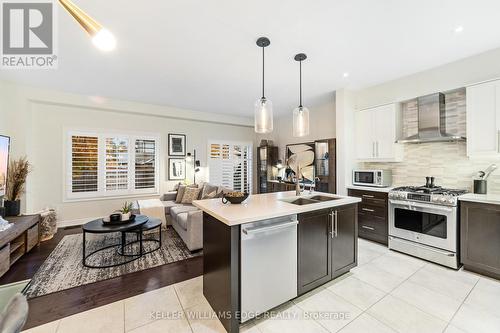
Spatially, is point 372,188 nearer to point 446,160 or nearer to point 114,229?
point 446,160

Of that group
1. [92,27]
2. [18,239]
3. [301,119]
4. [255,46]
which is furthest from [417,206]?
[18,239]

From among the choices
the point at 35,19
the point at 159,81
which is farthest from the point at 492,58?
the point at 35,19

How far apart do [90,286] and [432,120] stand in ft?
16.8

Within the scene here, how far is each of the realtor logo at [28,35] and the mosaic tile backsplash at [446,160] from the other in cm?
516

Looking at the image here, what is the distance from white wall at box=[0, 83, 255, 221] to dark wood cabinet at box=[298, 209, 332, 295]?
4433 millimetres

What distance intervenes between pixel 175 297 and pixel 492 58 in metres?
4.94

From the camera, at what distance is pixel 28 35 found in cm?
233

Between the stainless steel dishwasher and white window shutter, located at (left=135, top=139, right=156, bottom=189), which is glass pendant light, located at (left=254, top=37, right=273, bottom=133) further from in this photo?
white window shutter, located at (left=135, top=139, right=156, bottom=189)

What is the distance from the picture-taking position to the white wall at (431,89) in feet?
9.21

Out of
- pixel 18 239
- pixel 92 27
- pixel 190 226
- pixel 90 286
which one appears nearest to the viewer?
pixel 92 27

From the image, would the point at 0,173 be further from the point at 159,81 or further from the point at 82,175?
the point at 159,81

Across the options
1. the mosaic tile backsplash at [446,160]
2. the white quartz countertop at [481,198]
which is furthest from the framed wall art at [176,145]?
the white quartz countertop at [481,198]

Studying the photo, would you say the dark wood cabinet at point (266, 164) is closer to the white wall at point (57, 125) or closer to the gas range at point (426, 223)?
the white wall at point (57, 125)

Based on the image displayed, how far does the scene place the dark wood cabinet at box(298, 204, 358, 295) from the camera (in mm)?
2078
